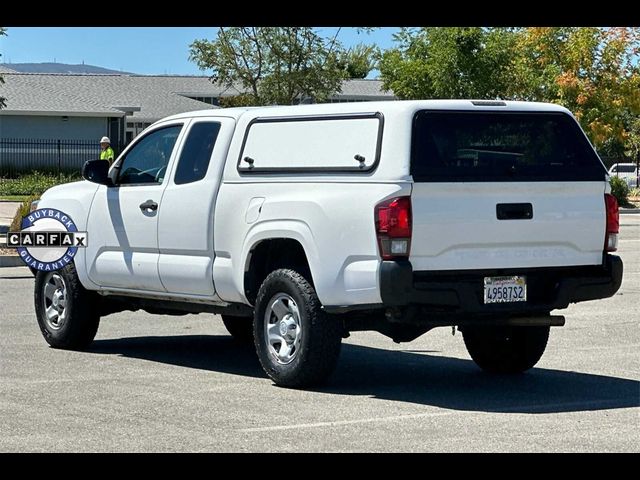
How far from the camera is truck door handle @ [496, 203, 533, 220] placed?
10.1 metres

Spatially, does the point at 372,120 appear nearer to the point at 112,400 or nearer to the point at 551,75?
the point at 112,400

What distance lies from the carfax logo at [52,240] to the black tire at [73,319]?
0.12 m

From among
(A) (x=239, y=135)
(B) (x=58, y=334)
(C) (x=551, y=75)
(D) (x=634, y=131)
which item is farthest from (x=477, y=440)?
(D) (x=634, y=131)

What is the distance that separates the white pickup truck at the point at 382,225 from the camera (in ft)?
32.4

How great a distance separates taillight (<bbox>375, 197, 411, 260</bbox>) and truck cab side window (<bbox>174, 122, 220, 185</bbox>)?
219cm

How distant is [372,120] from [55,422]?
3179mm

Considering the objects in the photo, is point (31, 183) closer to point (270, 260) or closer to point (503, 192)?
point (270, 260)

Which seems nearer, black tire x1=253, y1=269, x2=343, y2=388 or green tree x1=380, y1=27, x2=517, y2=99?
black tire x1=253, y1=269, x2=343, y2=388

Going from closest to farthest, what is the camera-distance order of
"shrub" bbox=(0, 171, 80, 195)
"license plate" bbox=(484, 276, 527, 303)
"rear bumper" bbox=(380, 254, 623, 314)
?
1. "rear bumper" bbox=(380, 254, 623, 314)
2. "license plate" bbox=(484, 276, 527, 303)
3. "shrub" bbox=(0, 171, 80, 195)

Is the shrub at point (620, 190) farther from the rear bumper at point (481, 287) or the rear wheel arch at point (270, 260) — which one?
the rear wheel arch at point (270, 260)

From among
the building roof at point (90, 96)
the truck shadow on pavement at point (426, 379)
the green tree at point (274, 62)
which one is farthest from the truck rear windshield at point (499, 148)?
the building roof at point (90, 96)

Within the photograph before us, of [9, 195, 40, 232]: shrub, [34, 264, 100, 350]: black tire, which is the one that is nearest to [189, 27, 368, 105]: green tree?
[9, 195, 40, 232]: shrub

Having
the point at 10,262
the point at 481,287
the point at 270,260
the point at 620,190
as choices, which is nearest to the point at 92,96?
the point at 620,190

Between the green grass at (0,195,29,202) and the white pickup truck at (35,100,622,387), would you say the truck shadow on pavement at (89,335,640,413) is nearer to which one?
the white pickup truck at (35,100,622,387)
